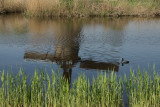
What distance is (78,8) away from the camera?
20.0 m

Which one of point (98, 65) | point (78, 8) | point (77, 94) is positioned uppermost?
point (78, 8)

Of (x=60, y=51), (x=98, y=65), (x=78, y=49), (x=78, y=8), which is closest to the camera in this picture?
(x=98, y=65)

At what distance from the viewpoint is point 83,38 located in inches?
457

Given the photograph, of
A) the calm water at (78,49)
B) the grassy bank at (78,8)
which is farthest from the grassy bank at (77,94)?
the grassy bank at (78,8)

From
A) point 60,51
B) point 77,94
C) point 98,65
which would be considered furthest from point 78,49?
point 77,94

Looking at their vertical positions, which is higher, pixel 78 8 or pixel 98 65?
pixel 78 8

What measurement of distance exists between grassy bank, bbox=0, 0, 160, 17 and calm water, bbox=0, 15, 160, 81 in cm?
535

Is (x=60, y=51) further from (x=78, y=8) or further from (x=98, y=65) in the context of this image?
(x=78, y=8)

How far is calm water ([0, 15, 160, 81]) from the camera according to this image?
7.61 m

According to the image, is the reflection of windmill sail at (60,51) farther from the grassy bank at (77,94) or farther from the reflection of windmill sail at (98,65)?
the grassy bank at (77,94)

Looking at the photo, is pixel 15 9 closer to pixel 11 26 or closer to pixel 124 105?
pixel 11 26

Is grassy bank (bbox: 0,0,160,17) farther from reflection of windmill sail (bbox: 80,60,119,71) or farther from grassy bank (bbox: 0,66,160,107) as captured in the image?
grassy bank (bbox: 0,66,160,107)

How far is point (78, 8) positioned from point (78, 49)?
1081cm

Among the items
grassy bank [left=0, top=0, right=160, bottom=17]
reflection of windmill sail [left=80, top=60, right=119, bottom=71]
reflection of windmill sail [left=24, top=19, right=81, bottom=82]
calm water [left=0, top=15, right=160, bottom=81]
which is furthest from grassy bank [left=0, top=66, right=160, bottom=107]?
grassy bank [left=0, top=0, right=160, bottom=17]
